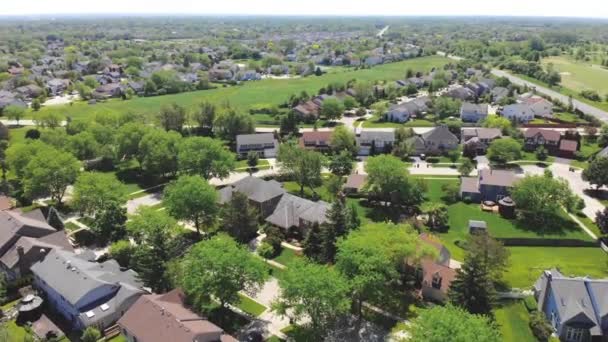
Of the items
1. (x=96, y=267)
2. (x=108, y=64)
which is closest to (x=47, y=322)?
(x=96, y=267)

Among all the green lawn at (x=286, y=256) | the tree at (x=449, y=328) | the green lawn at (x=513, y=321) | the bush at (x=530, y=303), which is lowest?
the green lawn at (x=286, y=256)

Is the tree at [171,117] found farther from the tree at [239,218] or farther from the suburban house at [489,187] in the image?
the suburban house at [489,187]

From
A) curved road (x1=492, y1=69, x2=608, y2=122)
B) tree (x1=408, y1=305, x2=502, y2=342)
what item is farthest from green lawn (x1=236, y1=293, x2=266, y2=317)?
curved road (x1=492, y1=69, x2=608, y2=122)

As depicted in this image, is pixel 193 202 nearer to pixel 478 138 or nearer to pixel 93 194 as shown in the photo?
pixel 93 194

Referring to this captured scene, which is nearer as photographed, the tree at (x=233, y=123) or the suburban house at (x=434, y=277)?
the suburban house at (x=434, y=277)

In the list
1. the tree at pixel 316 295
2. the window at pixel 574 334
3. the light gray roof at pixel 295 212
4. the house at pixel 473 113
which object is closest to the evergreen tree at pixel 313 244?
the light gray roof at pixel 295 212

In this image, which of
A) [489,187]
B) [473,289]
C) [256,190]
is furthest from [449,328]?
[489,187]
